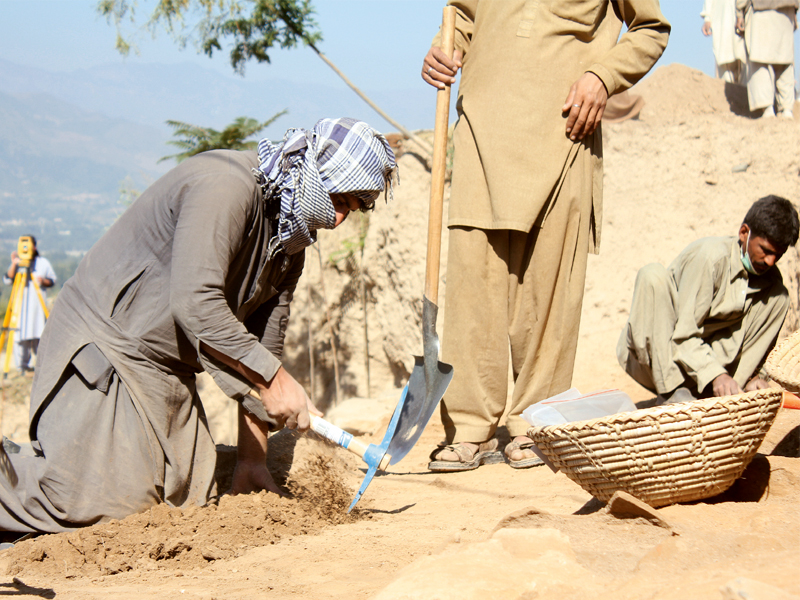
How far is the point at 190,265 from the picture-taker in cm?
209

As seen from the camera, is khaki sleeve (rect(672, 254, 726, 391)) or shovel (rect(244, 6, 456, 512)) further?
khaki sleeve (rect(672, 254, 726, 391))

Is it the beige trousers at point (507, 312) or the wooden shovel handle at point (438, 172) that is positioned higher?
the wooden shovel handle at point (438, 172)

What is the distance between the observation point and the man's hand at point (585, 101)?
Result: 2.95 m

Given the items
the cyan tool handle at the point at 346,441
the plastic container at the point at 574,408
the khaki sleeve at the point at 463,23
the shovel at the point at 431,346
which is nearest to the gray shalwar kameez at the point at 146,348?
the cyan tool handle at the point at 346,441

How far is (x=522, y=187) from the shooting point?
3.01 meters

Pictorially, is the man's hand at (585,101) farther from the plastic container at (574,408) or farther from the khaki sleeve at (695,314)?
the plastic container at (574,408)

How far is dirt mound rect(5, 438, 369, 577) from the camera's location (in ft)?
6.62

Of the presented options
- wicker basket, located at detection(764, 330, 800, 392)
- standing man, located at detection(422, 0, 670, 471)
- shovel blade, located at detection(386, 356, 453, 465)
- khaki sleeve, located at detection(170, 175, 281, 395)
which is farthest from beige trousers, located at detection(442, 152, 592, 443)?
khaki sleeve, located at detection(170, 175, 281, 395)

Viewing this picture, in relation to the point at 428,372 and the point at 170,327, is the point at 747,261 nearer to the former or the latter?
the point at 428,372

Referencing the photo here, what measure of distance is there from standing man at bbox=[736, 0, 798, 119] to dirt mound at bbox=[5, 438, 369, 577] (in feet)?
23.7

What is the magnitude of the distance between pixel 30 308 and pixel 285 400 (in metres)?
6.81

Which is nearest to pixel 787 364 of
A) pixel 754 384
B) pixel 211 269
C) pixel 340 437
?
pixel 754 384

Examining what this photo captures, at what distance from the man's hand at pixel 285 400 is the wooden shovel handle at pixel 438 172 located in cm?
83

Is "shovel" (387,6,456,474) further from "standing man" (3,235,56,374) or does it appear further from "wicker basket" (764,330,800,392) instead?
"standing man" (3,235,56,374)
